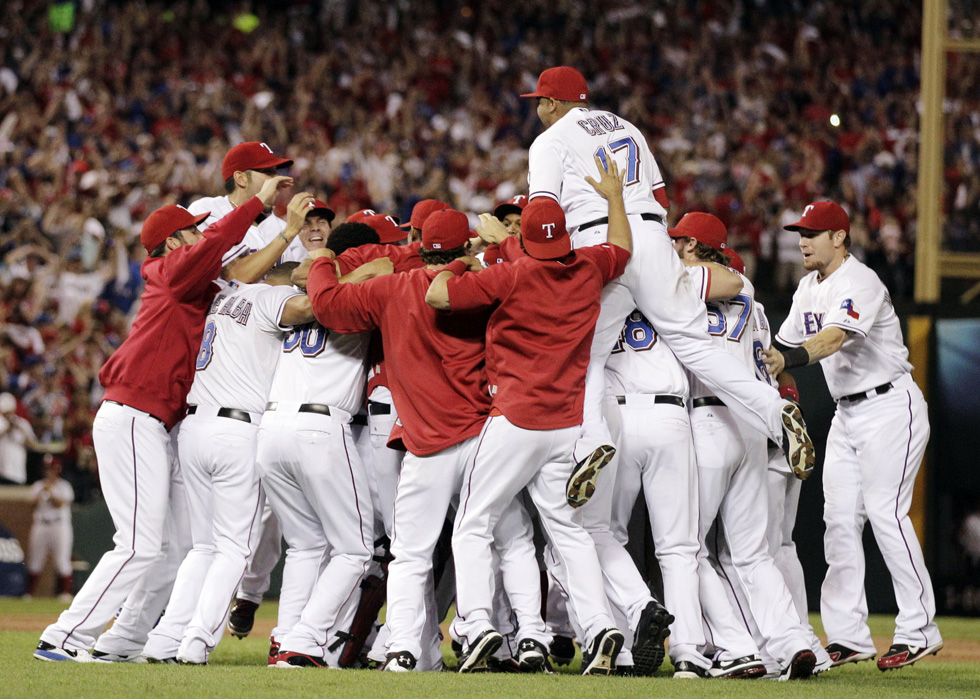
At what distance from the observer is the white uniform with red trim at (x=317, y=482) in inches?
219

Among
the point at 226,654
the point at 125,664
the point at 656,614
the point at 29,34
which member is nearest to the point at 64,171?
Result: the point at 29,34

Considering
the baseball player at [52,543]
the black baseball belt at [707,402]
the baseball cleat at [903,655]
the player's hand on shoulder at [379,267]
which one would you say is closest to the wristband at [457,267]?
the player's hand on shoulder at [379,267]

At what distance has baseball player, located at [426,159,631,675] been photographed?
5348 mm

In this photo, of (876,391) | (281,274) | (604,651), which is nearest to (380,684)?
(604,651)

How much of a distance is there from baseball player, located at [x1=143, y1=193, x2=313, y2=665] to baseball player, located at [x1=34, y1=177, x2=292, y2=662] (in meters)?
0.13

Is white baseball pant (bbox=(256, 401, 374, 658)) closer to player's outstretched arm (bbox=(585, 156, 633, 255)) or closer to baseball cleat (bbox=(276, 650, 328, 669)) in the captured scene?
baseball cleat (bbox=(276, 650, 328, 669))

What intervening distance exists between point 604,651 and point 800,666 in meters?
0.93

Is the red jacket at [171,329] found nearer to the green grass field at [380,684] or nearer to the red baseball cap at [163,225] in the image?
the red baseball cap at [163,225]

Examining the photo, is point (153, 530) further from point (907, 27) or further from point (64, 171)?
point (907, 27)

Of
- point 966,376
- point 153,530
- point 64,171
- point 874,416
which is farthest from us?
point 64,171

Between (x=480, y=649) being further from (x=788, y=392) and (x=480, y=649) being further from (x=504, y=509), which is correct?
(x=788, y=392)

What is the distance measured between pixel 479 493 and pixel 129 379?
1.83 metres

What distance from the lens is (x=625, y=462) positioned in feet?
18.9

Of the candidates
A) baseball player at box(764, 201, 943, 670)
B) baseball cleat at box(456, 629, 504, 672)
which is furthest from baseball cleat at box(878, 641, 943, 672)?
baseball cleat at box(456, 629, 504, 672)
